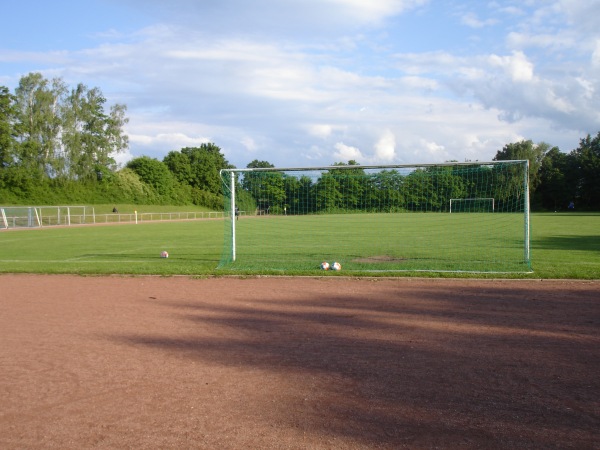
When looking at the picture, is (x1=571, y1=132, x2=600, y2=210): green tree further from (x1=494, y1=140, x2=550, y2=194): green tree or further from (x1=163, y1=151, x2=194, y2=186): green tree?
(x1=163, y1=151, x2=194, y2=186): green tree

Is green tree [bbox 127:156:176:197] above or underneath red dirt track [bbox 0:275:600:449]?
above

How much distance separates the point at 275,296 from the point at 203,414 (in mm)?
6255

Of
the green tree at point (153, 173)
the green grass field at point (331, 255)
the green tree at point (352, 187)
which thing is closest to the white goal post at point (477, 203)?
the green grass field at point (331, 255)

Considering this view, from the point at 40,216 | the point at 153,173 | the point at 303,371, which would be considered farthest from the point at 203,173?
the point at 303,371

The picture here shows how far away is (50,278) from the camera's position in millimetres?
14117

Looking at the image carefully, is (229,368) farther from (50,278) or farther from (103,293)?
(50,278)

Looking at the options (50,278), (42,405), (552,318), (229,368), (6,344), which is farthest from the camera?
(50,278)

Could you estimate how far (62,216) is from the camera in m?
52.5

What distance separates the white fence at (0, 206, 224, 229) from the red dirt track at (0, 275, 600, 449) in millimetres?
40348

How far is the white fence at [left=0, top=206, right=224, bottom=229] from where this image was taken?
46.7 meters

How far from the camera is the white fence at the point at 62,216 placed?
46.7 m

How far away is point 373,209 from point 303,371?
1542cm

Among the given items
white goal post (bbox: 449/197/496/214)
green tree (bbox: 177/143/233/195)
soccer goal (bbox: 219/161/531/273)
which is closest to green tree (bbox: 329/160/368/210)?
soccer goal (bbox: 219/161/531/273)

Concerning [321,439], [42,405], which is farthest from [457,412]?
[42,405]
